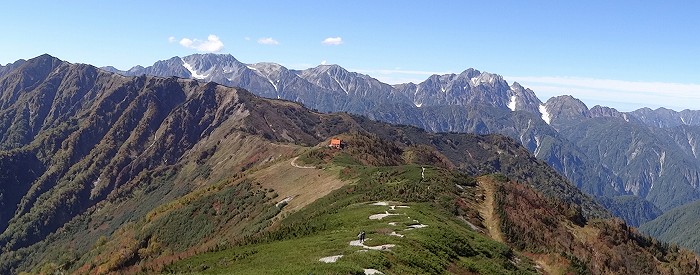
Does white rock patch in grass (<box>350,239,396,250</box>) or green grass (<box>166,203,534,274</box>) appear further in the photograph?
white rock patch in grass (<box>350,239,396,250</box>)

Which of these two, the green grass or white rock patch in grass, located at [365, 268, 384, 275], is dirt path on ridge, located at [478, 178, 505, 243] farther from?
white rock patch in grass, located at [365, 268, 384, 275]

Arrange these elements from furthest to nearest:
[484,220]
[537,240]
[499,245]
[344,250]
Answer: [484,220]
[537,240]
[499,245]
[344,250]

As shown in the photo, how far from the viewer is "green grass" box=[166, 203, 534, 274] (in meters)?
41.4

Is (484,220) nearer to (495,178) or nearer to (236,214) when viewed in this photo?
(495,178)

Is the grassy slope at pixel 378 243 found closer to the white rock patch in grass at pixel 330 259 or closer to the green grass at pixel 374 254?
the green grass at pixel 374 254

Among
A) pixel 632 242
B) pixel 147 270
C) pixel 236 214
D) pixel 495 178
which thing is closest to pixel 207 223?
pixel 236 214

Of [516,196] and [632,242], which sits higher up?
[516,196]

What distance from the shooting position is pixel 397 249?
4791cm

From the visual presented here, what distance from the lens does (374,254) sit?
144ft

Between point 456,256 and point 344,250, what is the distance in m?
13.6

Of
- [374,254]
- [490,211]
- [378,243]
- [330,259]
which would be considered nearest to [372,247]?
[378,243]

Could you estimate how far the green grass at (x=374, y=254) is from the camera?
41406 mm

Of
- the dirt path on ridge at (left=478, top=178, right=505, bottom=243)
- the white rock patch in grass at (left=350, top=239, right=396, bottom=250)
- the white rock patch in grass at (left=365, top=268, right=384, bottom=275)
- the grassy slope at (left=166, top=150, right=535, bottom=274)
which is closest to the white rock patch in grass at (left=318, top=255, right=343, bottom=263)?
the grassy slope at (left=166, top=150, right=535, bottom=274)

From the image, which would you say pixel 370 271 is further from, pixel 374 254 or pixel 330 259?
pixel 330 259
